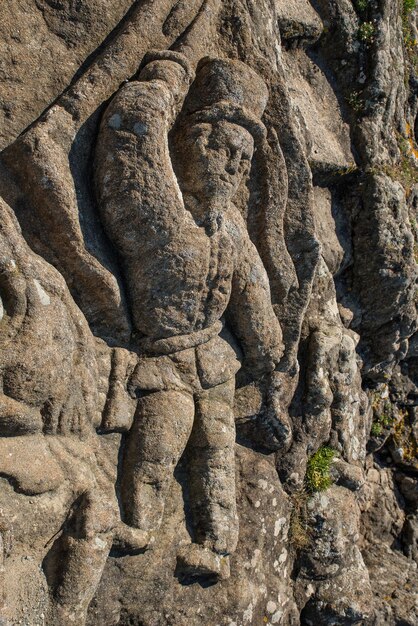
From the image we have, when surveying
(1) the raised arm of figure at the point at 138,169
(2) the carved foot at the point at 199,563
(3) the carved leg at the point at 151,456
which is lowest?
(2) the carved foot at the point at 199,563

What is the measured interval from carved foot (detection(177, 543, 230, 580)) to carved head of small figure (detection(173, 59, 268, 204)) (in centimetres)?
208

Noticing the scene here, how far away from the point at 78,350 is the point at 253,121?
68.2 inches

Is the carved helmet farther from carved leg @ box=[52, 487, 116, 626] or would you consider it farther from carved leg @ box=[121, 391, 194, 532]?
carved leg @ box=[52, 487, 116, 626]

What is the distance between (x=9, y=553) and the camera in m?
2.76

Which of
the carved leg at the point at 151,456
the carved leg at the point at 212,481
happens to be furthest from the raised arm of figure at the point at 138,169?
the carved leg at the point at 212,481

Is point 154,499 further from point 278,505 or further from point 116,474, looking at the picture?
point 278,505

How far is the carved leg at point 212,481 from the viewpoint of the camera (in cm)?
368

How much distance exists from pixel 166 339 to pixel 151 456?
2.23 ft

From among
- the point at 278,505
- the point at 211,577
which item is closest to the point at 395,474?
the point at 278,505

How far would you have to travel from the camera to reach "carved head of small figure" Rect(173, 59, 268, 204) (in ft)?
11.4

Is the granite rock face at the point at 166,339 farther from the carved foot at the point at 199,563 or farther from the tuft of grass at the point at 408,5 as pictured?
the tuft of grass at the point at 408,5

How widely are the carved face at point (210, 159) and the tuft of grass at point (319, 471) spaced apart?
2439 mm

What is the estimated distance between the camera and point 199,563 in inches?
141

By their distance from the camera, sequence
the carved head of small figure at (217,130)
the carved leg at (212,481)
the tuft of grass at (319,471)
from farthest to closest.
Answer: the tuft of grass at (319,471) → the carved leg at (212,481) → the carved head of small figure at (217,130)
